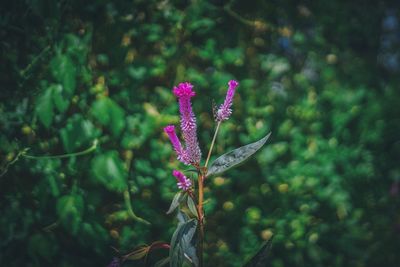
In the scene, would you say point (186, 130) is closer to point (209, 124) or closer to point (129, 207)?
point (129, 207)

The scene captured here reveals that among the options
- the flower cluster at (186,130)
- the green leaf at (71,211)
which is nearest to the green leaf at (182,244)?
the flower cluster at (186,130)

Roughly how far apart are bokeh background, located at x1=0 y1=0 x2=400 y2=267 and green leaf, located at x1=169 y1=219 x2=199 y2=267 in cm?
70

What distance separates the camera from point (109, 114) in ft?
5.73

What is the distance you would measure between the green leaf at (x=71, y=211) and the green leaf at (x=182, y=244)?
0.79 metres

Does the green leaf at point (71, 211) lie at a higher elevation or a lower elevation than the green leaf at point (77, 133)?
lower

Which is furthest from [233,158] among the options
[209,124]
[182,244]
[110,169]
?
[209,124]

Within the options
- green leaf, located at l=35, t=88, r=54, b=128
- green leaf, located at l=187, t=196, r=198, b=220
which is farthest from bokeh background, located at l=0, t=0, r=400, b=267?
green leaf, located at l=187, t=196, r=198, b=220

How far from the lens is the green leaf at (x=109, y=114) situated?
1731 millimetres

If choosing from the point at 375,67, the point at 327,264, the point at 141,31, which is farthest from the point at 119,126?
the point at 375,67

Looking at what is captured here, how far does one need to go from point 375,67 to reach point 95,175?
5.39 ft

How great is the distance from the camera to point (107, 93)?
185cm

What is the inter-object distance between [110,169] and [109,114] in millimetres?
214

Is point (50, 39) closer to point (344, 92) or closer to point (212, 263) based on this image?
point (212, 263)

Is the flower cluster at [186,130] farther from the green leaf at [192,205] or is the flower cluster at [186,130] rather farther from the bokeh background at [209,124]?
the bokeh background at [209,124]
